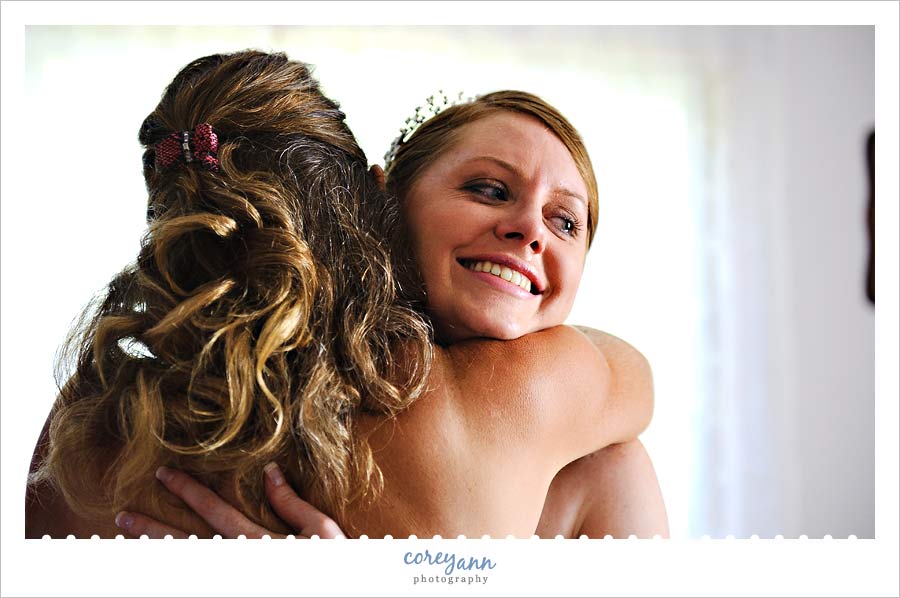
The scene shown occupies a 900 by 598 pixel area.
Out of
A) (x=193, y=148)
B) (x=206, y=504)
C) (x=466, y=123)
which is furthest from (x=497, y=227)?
(x=206, y=504)

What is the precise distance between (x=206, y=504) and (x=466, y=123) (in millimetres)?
650

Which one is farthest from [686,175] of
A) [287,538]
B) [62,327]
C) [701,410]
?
[62,327]

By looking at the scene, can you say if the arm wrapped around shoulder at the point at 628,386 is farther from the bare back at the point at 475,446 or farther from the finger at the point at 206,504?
the finger at the point at 206,504

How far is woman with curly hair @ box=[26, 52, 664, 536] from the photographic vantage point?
3.19 feet

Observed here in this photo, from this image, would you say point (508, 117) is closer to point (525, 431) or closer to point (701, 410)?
point (525, 431)

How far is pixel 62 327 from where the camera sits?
123 cm

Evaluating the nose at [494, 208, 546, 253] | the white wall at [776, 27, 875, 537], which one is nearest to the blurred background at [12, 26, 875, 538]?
the white wall at [776, 27, 875, 537]

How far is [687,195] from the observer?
1.42 metres

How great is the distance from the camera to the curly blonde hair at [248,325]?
967 millimetres

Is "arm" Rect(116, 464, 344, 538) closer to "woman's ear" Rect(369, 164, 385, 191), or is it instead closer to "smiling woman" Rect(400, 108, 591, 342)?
"smiling woman" Rect(400, 108, 591, 342)

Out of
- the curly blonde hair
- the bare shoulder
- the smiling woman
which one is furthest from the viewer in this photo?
the bare shoulder

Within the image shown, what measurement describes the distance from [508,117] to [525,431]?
465mm

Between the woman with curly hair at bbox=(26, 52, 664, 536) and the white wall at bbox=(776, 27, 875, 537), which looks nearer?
the woman with curly hair at bbox=(26, 52, 664, 536)

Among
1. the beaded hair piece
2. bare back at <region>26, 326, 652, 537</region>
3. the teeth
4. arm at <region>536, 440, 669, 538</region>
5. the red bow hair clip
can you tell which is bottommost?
arm at <region>536, 440, 669, 538</region>
